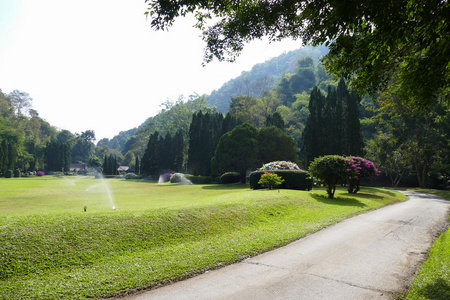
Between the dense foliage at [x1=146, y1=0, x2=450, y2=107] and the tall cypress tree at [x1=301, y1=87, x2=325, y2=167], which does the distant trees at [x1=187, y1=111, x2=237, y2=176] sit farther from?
the dense foliage at [x1=146, y1=0, x2=450, y2=107]

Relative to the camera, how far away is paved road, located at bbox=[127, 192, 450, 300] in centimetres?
419

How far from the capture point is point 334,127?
111 feet

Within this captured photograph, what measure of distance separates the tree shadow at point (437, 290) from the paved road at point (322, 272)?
1.03 ft

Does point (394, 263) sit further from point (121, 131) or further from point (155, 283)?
point (121, 131)

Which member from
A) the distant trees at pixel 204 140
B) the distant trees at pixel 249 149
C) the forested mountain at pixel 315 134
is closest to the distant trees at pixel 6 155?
the forested mountain at pixel 315 134

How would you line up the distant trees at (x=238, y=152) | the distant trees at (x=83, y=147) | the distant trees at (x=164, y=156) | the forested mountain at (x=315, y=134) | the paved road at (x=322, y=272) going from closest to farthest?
the paved road at (x=322, y=272)
the forested mountain at (x=315, y=134)
the distant trees at (x=238, y=152)
the distant trees at (x=164, y=156)
the distant trees at (x=83, y=147)

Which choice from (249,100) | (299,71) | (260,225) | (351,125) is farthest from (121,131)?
(260,225)

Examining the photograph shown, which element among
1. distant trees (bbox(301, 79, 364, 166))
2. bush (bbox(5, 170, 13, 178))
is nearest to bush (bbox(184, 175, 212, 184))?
distant trees (bbox(301, 79, 364, 166))

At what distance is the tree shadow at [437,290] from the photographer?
4.06 m

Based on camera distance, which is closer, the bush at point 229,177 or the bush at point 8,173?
the bush at point 229,177

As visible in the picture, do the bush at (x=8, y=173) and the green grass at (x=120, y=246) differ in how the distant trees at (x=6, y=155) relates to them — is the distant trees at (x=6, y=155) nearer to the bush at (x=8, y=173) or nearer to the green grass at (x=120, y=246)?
the bush at (x=8, y=173)

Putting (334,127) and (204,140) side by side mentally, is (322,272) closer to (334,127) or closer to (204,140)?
(334,127)

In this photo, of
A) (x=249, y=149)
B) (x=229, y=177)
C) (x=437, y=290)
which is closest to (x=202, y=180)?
(x=229, y=177)

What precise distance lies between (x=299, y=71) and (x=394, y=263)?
3949 inches
